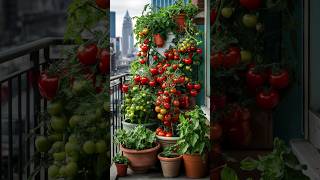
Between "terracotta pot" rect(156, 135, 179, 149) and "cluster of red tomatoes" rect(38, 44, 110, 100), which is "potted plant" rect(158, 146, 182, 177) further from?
"cluster of red tomatoes" rect(38, 44, 110, 100)

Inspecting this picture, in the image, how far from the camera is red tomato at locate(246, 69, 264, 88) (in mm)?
1415

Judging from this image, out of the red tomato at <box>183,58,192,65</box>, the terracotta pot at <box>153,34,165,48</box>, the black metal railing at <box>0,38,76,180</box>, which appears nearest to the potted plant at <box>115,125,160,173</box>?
the red tomato at <box>183,58,192,65</box>

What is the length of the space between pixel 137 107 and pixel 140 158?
41 centimetres

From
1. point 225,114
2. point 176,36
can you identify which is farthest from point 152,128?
point 225,114

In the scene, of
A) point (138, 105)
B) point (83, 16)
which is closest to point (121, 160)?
point (138, 105)

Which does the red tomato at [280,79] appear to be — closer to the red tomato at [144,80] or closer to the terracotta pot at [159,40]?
the red tomato at [144,80]

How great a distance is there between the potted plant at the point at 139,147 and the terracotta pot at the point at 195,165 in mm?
264

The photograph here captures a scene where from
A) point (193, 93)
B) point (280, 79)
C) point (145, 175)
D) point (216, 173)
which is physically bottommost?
point (145, 175)

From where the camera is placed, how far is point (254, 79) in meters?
1.42

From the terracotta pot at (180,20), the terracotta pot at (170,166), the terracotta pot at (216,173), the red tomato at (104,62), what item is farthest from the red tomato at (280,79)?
the terracotta pot at (180,20)

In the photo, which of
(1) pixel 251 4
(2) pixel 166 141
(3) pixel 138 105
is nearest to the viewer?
(1) pixel 251 4

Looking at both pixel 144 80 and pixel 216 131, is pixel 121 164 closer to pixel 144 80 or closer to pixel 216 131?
pixel 144 80

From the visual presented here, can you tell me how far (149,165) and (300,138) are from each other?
1.61 m

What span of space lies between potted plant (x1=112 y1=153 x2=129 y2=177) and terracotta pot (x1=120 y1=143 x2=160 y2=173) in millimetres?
36
